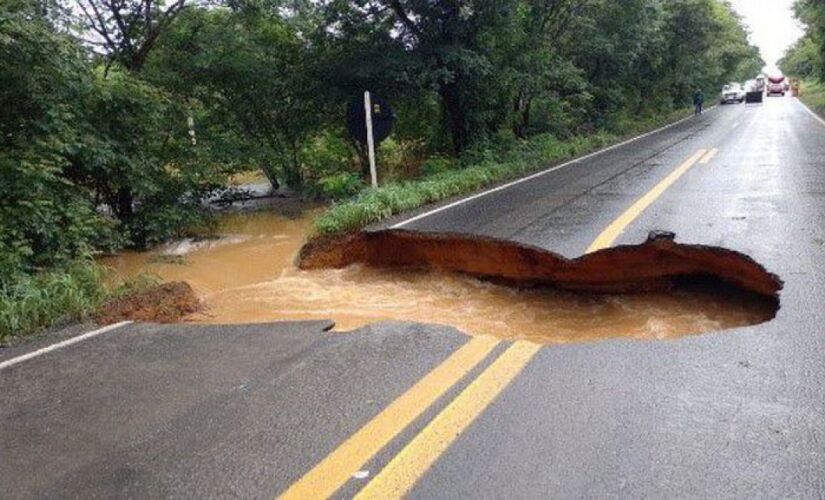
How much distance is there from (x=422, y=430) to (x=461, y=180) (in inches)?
363

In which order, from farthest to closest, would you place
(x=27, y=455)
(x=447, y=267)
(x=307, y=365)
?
(x=447, y=267) → (x=307, y=365) → (x=27, y=455)

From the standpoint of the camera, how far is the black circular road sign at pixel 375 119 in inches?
462

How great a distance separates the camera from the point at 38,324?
212 inches

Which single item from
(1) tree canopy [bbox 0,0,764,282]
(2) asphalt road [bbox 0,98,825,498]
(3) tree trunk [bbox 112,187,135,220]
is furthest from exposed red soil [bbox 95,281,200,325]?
(3) tree trunk [bbox 112,187,135,220]

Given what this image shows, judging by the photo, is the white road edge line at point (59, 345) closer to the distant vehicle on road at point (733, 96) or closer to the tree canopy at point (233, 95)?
the tree canopy at point (233, 95)

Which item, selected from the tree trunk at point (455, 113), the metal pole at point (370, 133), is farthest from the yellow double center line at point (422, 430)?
the tree trunk at point (455, 113)

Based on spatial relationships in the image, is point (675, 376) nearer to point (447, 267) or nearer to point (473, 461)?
point (473, 461)

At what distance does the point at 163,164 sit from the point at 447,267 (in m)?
5.89

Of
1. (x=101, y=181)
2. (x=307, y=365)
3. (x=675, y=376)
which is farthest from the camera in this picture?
(x=101, y=181)

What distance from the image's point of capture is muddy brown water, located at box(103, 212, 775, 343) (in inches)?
212

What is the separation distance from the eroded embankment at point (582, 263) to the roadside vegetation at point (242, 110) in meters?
1.32

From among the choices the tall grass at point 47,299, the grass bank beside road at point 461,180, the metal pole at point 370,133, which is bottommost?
the tall grass at point 47,299

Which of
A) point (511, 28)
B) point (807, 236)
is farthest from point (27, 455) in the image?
point (511, 28)

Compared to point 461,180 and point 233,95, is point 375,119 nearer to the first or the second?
point 461,180
